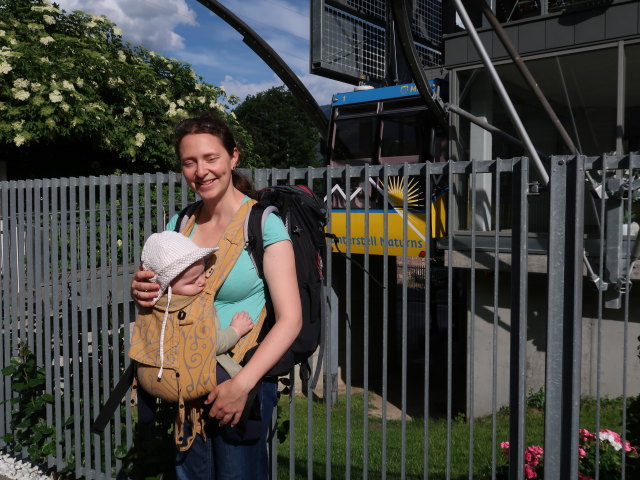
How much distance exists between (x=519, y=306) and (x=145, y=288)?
167cm

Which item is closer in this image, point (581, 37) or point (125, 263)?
point (125, 263)

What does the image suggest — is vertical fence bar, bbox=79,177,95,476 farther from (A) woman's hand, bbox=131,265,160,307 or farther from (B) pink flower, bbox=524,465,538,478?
(B) pink flower, bbox=524,465,538,478

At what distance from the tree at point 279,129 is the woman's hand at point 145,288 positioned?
160ft

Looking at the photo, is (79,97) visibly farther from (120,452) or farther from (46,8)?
(120,452)

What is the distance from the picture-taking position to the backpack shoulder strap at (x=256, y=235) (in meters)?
2.39

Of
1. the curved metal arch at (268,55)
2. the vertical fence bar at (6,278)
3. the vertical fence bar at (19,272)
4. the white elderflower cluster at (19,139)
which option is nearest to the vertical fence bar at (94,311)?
the vertical fence bar at (19,272)

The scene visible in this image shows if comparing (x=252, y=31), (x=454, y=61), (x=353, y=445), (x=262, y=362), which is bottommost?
(x=353, y=445)

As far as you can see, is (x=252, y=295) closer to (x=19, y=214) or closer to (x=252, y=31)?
(x=19, y=214)

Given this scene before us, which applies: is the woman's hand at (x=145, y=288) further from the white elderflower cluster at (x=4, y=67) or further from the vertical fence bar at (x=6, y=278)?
the white elderflower cluster at (x=4, y=67)

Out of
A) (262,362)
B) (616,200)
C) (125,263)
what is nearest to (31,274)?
(125,263)

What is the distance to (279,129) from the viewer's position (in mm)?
52406

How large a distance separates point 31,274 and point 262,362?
11.0 ft

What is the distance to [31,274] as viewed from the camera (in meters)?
4.92

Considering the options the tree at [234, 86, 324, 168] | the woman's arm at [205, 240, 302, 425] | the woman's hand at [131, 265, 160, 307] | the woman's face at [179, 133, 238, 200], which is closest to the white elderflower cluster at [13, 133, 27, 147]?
the woman's face at [179, 133, 238, 200]
